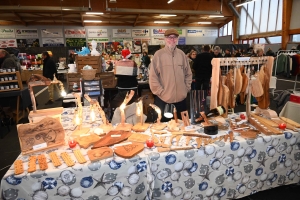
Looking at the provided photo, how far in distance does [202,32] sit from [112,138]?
50.4 feet

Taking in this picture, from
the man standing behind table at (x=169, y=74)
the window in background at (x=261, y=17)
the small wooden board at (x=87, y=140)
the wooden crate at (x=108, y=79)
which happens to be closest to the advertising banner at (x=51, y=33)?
the wooden crate at (x=108, y=79)

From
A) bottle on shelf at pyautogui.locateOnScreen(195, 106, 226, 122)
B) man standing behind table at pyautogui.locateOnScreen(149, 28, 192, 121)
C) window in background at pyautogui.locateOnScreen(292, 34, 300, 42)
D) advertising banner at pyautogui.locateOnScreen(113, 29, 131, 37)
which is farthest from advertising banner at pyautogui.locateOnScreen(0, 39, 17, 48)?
window in background at pyautogui.locateOnScreen(292, 34, 300, 42)

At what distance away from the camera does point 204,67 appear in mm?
4203

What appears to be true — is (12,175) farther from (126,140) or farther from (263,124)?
(263,124)

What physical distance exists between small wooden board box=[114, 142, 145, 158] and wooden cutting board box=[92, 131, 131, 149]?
9cm

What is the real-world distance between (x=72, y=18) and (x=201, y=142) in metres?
12.7

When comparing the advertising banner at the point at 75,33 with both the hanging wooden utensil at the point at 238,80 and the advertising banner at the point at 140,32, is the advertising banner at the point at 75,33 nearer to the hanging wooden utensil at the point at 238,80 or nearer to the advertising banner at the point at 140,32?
the advertising banner at the point at 140,32

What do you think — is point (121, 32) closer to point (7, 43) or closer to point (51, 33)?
point (51, 33)

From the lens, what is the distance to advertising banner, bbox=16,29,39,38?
11.7 meters

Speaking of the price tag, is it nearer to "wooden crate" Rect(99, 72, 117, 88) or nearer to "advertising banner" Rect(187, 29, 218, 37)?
"wooden crate" Rect(99, 72, 117, 88)

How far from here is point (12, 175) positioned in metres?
1.12

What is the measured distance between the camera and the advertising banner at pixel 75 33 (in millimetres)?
12383

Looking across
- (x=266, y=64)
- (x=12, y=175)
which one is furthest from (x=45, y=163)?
(x=266, y=64)

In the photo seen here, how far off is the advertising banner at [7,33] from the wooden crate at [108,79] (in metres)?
10.7
